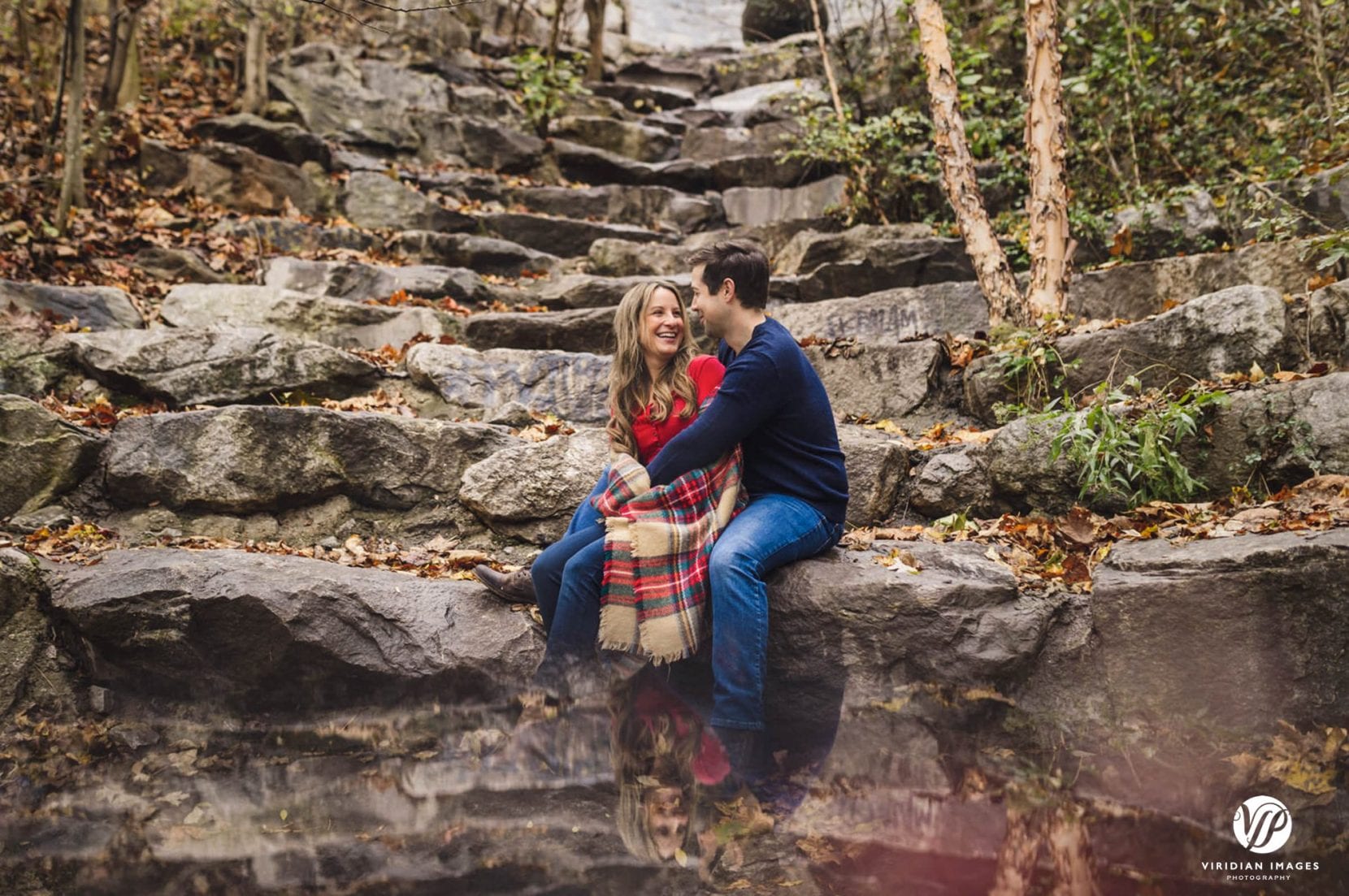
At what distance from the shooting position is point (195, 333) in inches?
230

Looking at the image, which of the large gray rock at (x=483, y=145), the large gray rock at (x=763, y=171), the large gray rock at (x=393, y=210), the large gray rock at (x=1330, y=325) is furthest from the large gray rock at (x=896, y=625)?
the large gray rock at (x=483, y=145)

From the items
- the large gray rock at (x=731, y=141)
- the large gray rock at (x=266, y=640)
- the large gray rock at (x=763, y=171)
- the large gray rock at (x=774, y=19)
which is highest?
the large gray rock at (x=774, y=19)

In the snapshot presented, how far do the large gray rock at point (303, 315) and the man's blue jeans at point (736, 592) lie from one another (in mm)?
3714

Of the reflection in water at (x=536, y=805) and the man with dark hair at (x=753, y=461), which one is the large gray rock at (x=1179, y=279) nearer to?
the man with dark hair at (x=753, y=461)

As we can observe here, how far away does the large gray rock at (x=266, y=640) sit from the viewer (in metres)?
3.73

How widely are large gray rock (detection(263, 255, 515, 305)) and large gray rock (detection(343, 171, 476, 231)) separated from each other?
7.07 ft

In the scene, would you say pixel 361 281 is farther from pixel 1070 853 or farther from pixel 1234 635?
pixel 1070 853

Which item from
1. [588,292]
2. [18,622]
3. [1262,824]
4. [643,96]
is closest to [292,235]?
[588,292]

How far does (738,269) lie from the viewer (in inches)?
147

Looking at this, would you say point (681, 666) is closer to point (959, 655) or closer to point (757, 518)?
point (757, 518)

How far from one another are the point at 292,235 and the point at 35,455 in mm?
4836

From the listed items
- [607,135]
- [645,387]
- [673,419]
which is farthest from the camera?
[607,135]

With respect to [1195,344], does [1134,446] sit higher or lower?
lower

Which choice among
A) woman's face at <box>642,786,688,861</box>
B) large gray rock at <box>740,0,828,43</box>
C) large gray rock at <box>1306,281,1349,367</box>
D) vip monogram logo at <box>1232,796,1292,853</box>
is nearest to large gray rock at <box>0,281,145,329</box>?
woman's face at <box>642,786,688,861</box>
